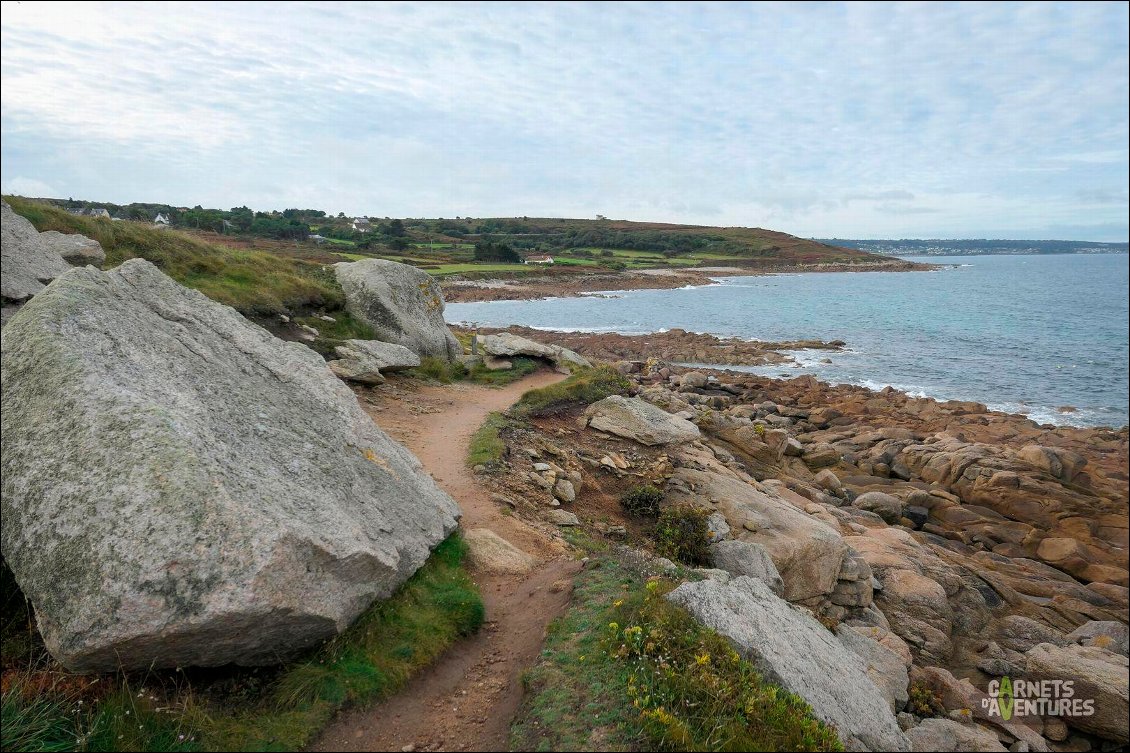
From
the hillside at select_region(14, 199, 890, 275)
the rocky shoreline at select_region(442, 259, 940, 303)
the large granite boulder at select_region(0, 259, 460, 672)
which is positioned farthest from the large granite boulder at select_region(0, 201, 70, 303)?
the rocky shoreline at select_region(442, 259, 940, 303)

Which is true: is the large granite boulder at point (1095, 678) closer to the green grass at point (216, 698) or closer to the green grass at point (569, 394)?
the green grass at point (216, 698)

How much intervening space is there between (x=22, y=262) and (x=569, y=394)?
1550 centimetres

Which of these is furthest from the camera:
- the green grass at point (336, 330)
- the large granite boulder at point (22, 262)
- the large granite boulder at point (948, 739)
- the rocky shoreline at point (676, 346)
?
the rocky shoreline at point (676, 346)

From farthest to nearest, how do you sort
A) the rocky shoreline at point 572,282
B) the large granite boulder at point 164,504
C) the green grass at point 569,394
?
the rocky shoreline at point 572,282 < the green grass at point 569,394 < the large granite boulder at point 164,504

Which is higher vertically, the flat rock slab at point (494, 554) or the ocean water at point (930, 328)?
the ocean water at point (930, 328)

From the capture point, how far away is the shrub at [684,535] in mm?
13375

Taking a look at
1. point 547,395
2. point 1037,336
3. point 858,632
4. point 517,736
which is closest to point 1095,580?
point 858,632

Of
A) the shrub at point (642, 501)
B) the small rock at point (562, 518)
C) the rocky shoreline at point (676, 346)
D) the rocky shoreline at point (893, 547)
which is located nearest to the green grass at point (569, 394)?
the rocky shoreline at point (893, 547)

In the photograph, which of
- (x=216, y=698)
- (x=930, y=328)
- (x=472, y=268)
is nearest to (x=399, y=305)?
(x=216, y=698)

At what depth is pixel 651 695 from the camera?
6.52 meters

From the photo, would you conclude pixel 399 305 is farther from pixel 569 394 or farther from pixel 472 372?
pixel 569 394

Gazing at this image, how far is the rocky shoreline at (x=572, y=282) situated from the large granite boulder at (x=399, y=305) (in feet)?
211

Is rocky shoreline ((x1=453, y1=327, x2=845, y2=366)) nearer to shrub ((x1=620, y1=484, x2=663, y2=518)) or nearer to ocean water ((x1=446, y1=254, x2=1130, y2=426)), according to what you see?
ocean water ((x1=446, y1=254, x2=1130, y2=426))

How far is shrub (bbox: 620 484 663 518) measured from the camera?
49.1ft
